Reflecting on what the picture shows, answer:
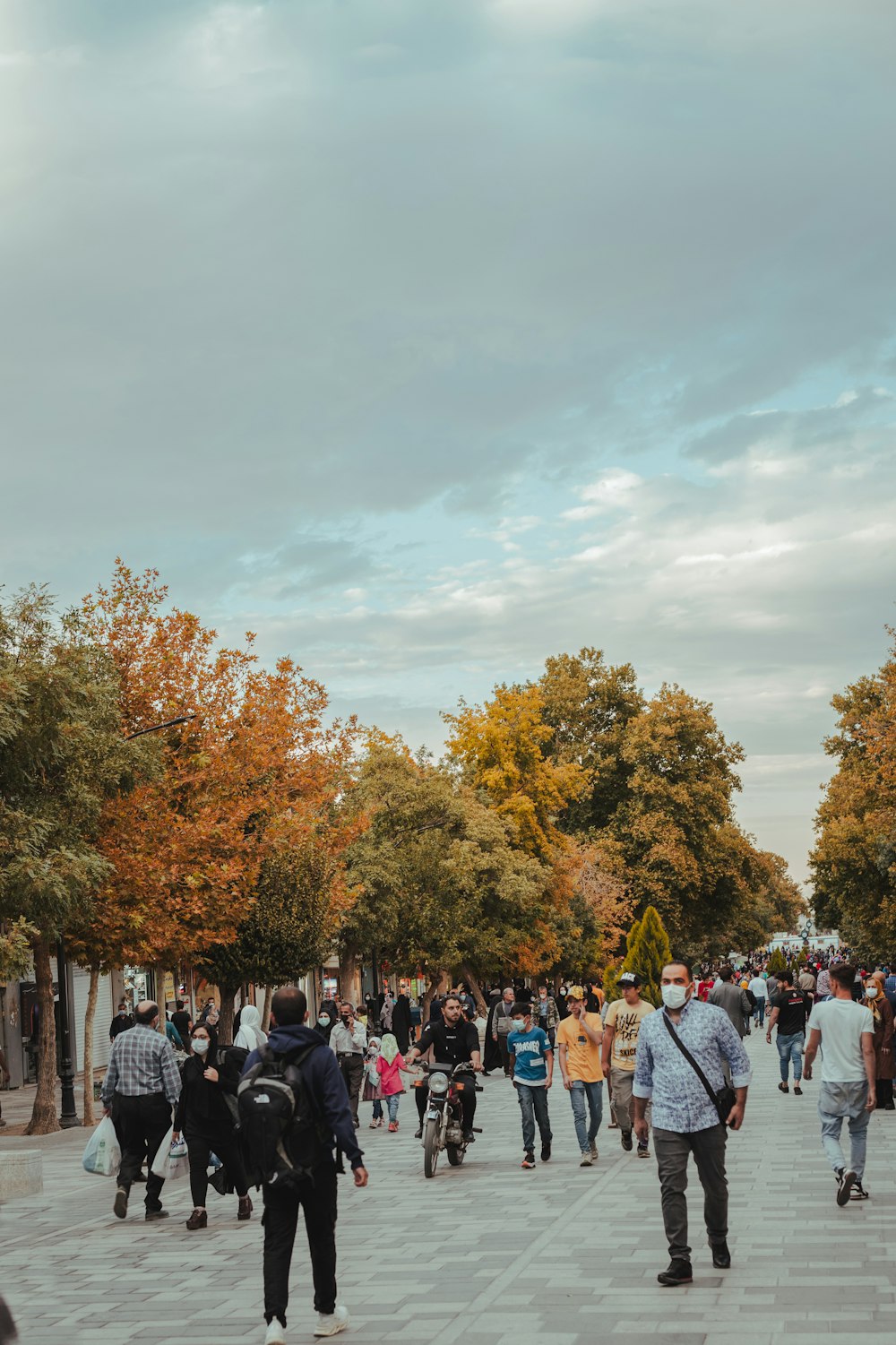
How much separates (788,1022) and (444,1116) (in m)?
8.24

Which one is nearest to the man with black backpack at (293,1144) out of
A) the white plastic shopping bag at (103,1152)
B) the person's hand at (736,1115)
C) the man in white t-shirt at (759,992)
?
the person's hand at (736,1115)

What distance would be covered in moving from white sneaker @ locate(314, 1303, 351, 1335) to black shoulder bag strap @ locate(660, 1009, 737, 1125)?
2287 mm

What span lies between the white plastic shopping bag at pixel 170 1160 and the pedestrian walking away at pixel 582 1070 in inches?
155

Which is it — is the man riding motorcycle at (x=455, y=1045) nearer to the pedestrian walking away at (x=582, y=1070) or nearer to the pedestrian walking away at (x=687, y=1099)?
the pedestrian walking away at (x=582, y=1070)

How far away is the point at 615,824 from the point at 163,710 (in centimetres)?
4341

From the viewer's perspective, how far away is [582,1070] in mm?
15445

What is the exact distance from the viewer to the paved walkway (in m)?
7.66

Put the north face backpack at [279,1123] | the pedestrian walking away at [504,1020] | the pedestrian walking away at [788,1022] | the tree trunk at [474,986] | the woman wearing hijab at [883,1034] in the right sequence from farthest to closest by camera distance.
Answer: the tree trunk at [474,986], the pedestrian walking away at [504,1020], the pedestrian walking away at [788,1022], the woman wearing hijab at [883,1034], the north face backpack at [279,1123]

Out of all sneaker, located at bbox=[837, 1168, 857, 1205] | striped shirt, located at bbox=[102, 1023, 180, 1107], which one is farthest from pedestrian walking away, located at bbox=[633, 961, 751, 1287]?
striped shirt, located at bbox=[102, 1023, 180, 1107]

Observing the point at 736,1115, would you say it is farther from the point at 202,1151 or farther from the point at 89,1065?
the point at 89,1065

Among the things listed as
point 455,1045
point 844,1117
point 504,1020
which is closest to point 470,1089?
point 455,1045

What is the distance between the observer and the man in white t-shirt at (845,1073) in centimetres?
1106

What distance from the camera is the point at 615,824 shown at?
223ft

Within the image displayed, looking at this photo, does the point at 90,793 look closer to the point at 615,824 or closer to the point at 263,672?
the point at 263,672
